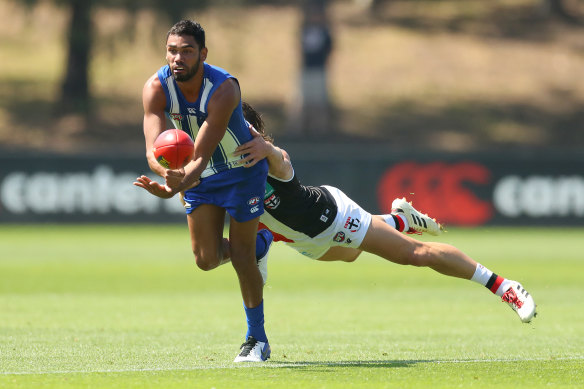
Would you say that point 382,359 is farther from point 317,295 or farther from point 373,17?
point 373,17

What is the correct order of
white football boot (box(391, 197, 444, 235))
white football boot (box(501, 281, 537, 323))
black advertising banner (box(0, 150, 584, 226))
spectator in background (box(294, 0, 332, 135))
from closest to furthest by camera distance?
white football boot (box(501, 281, 537, 323))
white football boot (box(391, 197, 444, 235))
black advertising banner (box(0, 150, 584, 226))
spectator in background (box(294, 0, 332, 135))

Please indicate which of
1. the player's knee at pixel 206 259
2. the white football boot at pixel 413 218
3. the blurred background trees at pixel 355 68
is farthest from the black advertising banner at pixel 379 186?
the player's knee at pixel 206 259

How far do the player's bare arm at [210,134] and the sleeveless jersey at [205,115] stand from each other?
0.28 ft

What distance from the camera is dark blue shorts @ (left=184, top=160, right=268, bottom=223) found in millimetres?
8070

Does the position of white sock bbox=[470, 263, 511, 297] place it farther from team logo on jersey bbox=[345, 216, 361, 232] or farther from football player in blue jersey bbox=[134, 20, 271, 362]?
football player in blue jersey bbox=[134, 20, 271, 362]

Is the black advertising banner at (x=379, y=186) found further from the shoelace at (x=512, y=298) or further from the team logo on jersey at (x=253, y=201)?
the team logo on jersey at (x=253, y=201)

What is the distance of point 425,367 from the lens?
7719 mm

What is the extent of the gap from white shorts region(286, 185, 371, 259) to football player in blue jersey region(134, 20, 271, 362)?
0.60 m

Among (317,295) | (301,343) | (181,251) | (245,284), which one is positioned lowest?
(181,251)

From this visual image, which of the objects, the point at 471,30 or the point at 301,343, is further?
the point at 471,30

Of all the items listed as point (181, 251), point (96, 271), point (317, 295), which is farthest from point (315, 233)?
point (181, 251)

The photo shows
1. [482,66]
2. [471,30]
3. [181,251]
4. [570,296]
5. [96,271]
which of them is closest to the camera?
[570,296]

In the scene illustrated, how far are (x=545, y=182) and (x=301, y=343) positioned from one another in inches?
712

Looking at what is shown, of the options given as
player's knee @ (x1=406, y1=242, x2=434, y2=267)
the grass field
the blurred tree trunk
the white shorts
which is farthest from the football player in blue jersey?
the blurred tree trunk
